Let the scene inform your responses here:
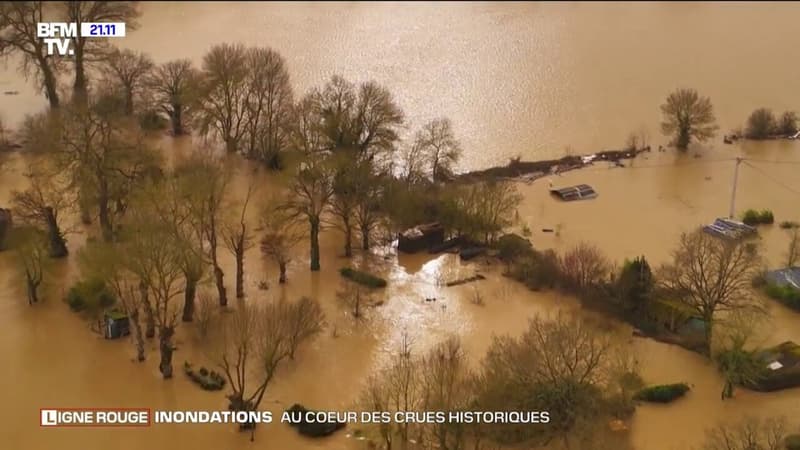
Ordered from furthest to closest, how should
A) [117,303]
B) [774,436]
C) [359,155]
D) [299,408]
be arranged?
1. [359,155]
2. [117,303]
3. [299,408]
4. [774,436]

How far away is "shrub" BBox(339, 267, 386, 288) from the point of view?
20531 millimetres

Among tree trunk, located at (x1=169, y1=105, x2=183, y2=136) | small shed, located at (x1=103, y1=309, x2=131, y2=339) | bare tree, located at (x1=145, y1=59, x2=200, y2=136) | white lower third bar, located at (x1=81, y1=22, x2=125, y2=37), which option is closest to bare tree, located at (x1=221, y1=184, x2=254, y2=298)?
small shed, located at (x1=103, y1=309, x2=131, y2=339)

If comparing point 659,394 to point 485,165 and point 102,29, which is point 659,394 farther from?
point 102,29

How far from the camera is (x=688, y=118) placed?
1062 inches

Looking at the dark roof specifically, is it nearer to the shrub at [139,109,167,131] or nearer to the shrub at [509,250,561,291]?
the shrub at [509,250,561,291]

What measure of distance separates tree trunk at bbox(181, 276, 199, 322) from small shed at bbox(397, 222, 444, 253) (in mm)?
5024

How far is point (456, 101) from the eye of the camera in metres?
30.3

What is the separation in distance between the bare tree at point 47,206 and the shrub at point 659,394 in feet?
42.4

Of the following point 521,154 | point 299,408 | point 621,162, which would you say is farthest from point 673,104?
point 299,408

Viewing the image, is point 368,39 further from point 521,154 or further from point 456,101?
point 521,154

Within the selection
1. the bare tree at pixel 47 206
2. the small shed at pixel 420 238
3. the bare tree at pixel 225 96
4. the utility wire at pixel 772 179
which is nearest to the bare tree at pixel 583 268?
the small shed at pixel 420 238

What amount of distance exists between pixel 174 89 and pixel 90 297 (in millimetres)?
9788

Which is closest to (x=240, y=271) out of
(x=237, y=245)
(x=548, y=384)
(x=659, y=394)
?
(x=237, y=245)

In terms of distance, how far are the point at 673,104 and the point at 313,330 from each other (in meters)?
14.5
